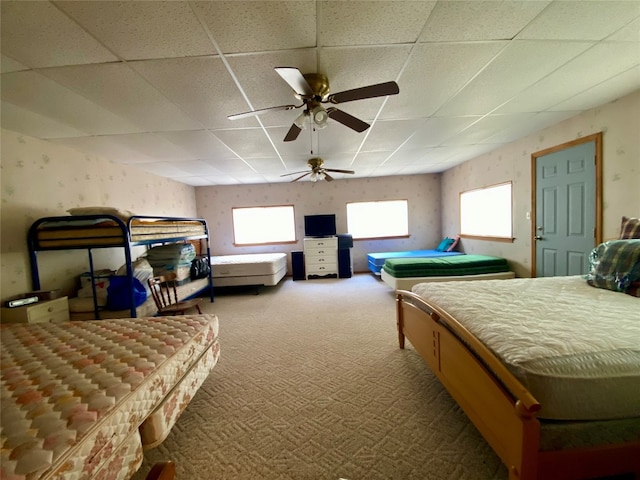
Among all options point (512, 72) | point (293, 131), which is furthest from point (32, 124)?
point (512, 72)

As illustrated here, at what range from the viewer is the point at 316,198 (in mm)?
5535

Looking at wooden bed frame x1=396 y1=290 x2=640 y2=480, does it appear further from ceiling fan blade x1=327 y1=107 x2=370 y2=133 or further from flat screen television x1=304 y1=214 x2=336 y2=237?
flat screen television x1=304 y1=214 x2=336 y2=237

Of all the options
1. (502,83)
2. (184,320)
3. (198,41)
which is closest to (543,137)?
(502,83)

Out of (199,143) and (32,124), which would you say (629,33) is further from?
(32,124)

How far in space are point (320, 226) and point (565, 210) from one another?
3.93m

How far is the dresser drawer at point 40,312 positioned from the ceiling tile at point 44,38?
1.89 metres

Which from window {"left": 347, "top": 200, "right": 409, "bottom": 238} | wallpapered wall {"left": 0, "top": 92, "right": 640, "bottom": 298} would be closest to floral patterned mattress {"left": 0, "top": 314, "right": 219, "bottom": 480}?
wallpapered wall {"left": 0, "top": 92, "right": 640, "bottom": 298}

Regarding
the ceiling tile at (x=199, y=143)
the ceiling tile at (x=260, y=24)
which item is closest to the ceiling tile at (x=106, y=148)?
the ceiling tile at (x=199, y=143)

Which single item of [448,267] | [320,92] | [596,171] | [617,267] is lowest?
[448,267]

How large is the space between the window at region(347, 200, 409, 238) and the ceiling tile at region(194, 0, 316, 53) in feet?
14.4

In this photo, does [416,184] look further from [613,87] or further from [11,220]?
[11,220]

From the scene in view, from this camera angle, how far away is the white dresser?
5.11m

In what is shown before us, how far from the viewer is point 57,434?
30.5 inches

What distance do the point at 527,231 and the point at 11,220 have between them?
5.98 m
